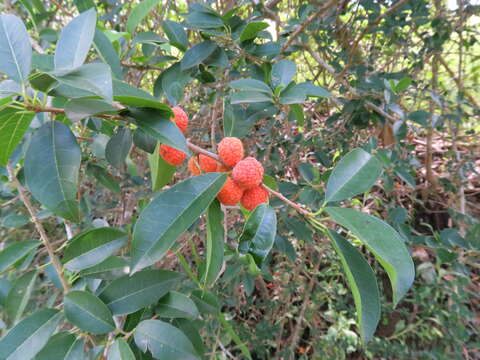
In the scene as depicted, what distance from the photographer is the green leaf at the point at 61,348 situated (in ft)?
1.86

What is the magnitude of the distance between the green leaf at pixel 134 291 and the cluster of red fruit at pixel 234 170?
0.23 metres

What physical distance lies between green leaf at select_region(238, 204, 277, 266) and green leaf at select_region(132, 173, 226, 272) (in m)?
0.07

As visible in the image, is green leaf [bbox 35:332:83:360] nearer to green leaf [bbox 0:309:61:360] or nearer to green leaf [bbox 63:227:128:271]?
green leaf [bbox 0:309:61:360]

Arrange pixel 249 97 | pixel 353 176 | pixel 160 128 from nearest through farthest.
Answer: pixel 160 128
pixel 353 176
pixel 249 97

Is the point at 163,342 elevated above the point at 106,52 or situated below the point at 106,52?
below

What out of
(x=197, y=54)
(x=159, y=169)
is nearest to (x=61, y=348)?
(x=159, y=169)

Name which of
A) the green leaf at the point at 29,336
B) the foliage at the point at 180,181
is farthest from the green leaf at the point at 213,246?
the green leaf at the point at 29,336

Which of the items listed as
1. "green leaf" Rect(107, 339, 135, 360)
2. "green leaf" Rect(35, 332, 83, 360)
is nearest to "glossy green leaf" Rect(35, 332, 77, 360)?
"green leaf" Rect(35, 332, 83, 360)

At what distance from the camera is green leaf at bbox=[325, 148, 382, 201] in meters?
0.55

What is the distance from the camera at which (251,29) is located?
762mm

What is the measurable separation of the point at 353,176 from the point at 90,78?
435 mm

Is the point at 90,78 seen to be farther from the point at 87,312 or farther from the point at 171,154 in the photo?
the point at 87,312

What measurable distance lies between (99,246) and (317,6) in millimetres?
1081

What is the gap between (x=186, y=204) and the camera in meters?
0.47
